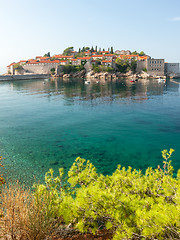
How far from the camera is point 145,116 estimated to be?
34031 mm

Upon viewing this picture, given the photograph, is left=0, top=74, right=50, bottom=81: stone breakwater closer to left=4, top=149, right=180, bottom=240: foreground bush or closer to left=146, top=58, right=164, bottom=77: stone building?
left=146, top=58, right=164, bottom=77: stone building

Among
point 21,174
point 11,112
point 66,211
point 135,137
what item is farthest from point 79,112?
point 66,211

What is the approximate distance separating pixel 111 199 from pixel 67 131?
20330mm

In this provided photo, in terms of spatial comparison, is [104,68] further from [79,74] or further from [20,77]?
[20,77]

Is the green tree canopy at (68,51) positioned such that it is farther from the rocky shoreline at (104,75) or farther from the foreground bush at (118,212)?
the foreground bush at (118,212)

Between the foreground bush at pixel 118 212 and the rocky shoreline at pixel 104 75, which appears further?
the rocky shoreline at pixel 104 75

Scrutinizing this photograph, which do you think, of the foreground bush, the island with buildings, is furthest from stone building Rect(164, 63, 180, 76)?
the foreground bush

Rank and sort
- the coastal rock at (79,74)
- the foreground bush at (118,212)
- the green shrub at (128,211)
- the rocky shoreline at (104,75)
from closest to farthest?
1. the green shrub at (128,211)
2. the foreground bush at (118,212)
3. the rocky shoreline at (104,75)
4. the coastal rock at (79,74)

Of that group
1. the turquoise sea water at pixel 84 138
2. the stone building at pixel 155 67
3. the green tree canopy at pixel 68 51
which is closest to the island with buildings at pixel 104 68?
the stone building at pixel 155 67

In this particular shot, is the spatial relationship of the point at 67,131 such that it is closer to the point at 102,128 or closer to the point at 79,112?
the point at 102,128

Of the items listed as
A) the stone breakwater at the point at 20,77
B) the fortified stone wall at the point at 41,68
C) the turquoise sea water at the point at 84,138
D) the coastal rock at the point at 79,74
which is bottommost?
the turquoise sea water at the point at 84,138

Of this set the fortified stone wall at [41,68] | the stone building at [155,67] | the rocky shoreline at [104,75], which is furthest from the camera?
the fortified stone wall at [41,68]

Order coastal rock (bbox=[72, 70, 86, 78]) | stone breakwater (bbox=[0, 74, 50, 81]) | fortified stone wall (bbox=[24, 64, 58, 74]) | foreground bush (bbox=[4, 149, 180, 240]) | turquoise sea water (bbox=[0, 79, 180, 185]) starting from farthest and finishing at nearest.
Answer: fortified stone wall (bbox=[24, 64, 58, 74])
coastal rock (bbox=[72, 70, 86, 78])
stone breakwater (bbox=[0, 74, 50, 81])
turquoise sea water (bbox=[0, 79, 180, 185])
foreground bush (bbox=[4, 149, 180, 240])

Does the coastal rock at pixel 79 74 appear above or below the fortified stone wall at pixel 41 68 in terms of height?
below
